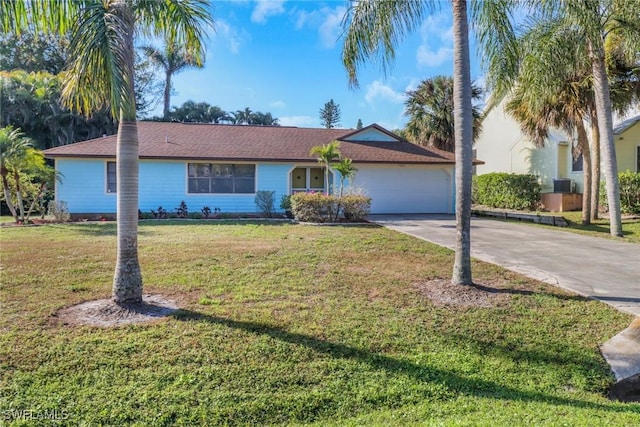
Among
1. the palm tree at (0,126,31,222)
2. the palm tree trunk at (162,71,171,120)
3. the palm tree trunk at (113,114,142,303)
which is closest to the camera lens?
the palm tree trunk at (113,114,142,303)

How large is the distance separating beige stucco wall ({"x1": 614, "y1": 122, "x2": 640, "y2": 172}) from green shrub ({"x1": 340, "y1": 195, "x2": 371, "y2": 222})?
40.0 ft

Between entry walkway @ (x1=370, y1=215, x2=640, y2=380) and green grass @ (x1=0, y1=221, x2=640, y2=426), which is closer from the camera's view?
green grass @ (x1=0, y1=221, x2=640, y2=426)

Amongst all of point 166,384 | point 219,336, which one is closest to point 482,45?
point 219,336

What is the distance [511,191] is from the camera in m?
20.3

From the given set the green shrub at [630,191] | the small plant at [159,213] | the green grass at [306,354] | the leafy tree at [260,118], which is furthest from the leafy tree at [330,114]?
the green grass at [306,354]

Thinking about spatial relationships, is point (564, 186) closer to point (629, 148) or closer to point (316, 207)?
point (629, 148)

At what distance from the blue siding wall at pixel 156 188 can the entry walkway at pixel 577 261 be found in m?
6.96

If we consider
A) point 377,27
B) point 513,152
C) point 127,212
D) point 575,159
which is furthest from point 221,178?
point 513,152

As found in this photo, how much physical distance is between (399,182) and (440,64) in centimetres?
966

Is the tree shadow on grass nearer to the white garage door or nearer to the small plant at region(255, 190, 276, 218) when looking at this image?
the small plant at region(255, 190, 276, 218)

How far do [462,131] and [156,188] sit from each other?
45.5ft

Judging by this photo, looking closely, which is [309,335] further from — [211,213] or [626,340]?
[211,213]

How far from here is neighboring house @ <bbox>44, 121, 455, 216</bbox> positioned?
1594cm

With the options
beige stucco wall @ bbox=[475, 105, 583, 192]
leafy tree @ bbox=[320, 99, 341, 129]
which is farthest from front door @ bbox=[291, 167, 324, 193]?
leafy tree @ bbox=[320, 99, 341, 129]
